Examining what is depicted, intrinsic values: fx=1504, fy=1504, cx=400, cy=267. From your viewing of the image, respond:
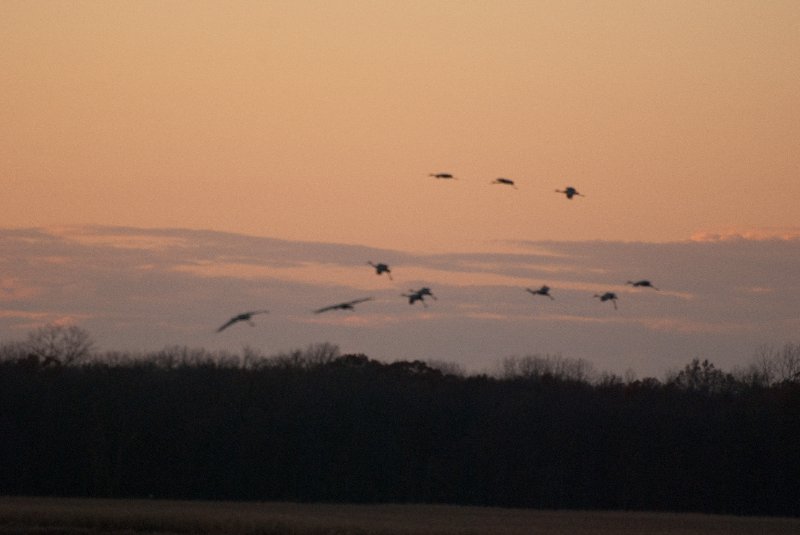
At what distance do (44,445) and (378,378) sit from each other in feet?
72.7

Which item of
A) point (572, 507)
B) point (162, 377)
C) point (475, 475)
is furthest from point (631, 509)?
point (162, 377)

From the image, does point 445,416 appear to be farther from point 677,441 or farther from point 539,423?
point 677,441

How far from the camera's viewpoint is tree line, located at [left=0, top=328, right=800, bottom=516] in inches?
3282

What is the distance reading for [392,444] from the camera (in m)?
87.4

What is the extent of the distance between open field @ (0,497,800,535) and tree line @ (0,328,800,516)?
4.69m

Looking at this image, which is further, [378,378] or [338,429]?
[378,378]

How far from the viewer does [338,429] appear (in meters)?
88.2

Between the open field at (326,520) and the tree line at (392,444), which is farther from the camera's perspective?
the tree line at (392,444)

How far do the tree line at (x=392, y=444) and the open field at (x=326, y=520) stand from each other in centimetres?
469

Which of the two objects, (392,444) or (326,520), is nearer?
(326,520)

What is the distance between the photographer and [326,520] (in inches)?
2464

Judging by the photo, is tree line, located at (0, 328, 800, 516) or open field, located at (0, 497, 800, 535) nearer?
open field, located at (0, 497, 800, 535)

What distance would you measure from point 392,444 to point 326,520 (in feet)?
82.0

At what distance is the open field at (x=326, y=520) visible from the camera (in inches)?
2184
